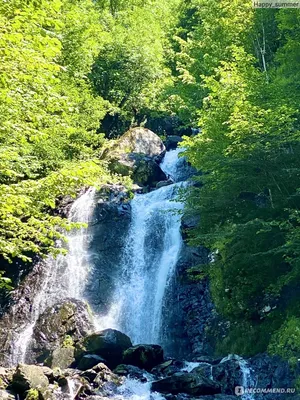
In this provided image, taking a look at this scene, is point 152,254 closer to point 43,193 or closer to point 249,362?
point 249,362

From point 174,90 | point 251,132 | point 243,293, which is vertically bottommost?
point 243,293

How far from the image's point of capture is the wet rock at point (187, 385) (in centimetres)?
1052

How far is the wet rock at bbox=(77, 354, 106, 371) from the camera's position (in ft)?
42.4

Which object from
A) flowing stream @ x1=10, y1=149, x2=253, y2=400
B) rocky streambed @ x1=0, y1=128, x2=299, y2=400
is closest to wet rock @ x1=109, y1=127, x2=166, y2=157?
rocky streambed @ x1=0, y1=128, x2=299, y2=400

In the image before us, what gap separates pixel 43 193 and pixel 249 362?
6.48 metres

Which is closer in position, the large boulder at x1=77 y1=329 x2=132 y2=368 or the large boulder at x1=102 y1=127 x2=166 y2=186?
the large boulder at x1=77 y1=329 x2=132 y2=368

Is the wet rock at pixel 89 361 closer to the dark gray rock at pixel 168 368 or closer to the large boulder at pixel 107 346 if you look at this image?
the large boulder at pixel 107 346

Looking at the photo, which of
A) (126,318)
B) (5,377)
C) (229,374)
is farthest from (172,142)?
(229,374)

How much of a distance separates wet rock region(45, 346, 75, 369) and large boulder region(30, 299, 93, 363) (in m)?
1.07

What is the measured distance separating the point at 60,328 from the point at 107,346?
2.66 metres

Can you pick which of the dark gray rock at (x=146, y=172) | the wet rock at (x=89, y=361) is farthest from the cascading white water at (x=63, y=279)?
the dark gray rock at (x=146, y=172)

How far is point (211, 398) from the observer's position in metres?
10.2

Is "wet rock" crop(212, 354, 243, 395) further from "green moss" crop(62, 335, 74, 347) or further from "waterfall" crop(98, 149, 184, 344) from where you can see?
"green moss" crop(62, 335, 74, 347)

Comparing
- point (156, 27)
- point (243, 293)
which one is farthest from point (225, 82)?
point (156, 27)
